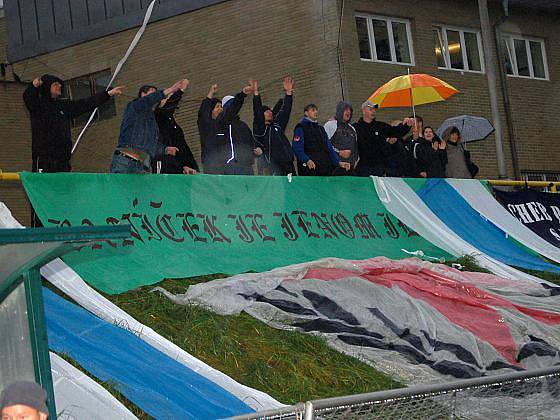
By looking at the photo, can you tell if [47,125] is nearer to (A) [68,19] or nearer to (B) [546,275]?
(B) [546,275]

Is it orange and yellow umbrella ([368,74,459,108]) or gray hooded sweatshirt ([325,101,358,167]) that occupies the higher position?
orange and yellow umbrella ([368,74,459,108])

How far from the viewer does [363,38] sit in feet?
72.2

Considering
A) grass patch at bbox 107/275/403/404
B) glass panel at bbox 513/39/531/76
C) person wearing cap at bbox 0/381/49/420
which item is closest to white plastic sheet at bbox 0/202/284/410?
grass patch at bbox 107/275/403/404

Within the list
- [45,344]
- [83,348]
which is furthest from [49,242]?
[83,348]

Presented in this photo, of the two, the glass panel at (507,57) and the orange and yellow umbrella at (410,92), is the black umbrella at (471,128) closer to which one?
the orange and yellow umbrella at (410,92)

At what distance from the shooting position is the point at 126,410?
25.0 ft

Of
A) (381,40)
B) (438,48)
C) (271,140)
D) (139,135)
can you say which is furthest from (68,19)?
(139,135)

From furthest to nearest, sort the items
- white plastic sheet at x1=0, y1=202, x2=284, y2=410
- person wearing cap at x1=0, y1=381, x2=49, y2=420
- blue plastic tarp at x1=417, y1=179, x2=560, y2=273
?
blue plastic tarp at x1=417, y1=179, x2=560, y2=273 → white plastic sheet at x1=0, y1=202, x2=284, y2=410 → person wearing cap at x1=0, y1=381, x2=49, y2=420

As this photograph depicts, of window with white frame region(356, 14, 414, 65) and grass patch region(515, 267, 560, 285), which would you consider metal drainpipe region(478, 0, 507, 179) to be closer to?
window with white frame region(356, 14, 414, 65)

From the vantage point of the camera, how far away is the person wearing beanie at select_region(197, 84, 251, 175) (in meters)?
13.8

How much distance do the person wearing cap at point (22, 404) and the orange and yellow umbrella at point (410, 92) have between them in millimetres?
13945

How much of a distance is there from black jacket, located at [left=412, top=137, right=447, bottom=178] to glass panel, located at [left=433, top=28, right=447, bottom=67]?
7.05 m

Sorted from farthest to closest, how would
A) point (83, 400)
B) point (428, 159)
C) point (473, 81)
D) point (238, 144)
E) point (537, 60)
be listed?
point (537, 60)
point (473, 81)
point (428, 159)
point (238, 144)
point (83, 400)

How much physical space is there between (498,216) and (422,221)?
1.84 metres
